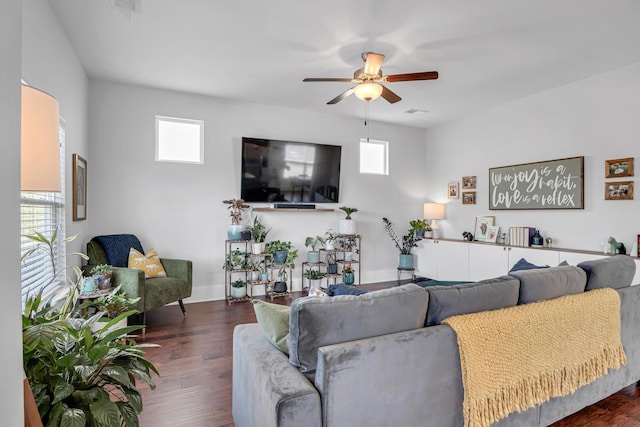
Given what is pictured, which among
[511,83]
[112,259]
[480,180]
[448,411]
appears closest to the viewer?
[448,411]

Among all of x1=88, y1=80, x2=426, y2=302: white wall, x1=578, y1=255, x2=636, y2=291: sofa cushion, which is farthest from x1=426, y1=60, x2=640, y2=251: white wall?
x1=578, y1=255, x2=636, y2=291: sofa cushion

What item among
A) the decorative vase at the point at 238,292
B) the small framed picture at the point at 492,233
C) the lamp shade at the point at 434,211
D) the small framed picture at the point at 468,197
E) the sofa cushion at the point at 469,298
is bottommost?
the decorative vase at the point at 238,292

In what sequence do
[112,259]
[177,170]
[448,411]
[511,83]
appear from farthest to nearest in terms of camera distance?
1. [177,170]
2. [511,83]
3. [112,259]
4. [448,411]

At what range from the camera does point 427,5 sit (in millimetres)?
2678

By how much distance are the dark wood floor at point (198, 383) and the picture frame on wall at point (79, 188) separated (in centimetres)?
139

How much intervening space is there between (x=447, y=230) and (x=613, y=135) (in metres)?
2.74

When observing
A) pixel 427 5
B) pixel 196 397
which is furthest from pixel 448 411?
pixel 427 5

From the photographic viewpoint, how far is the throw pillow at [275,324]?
1.61 metres

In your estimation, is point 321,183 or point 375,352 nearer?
point 375,352

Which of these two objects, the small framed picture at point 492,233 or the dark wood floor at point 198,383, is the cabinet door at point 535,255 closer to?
the small framed picture at point 492,233

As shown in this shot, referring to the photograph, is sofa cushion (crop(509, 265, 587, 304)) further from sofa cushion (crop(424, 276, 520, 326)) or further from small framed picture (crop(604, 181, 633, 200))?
small framed picture (crop(604, 181, 633, 200))

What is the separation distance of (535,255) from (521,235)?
40 cm

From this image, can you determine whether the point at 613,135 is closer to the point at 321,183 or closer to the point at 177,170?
the point at 321,183

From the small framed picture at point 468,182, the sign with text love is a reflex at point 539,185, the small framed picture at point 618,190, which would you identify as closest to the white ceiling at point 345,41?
the sign with text love is a reflex at point 539,185
